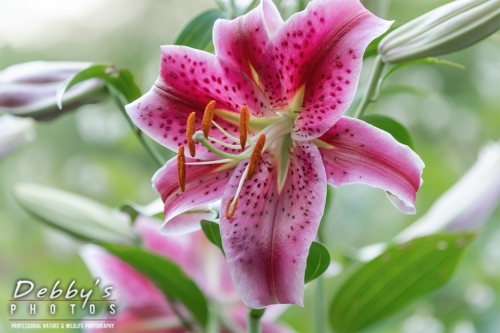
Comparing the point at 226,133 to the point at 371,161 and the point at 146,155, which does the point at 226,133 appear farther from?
the point at 146,155

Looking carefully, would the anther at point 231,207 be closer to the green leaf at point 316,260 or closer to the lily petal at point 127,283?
the green leaf at point 316,260

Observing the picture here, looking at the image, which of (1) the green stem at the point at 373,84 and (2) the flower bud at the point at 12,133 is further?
(2) the flower bud at the point at 12,133

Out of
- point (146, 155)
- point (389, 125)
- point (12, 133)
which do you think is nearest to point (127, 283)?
point (12, 133)

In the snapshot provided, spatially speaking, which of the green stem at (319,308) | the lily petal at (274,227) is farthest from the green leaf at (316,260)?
the green stem at (319,308)

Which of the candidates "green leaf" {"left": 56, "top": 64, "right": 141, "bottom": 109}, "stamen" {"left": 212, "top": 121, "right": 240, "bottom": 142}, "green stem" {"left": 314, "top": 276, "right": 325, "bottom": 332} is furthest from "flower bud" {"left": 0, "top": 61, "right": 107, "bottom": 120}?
"green stem" {"left": 314, "top": 276, "right": 325, "bottom": 332}

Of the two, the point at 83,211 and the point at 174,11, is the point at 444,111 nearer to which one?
the point at 174,11

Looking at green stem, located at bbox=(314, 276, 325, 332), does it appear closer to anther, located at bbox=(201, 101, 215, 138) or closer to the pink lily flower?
the pink lily flower
